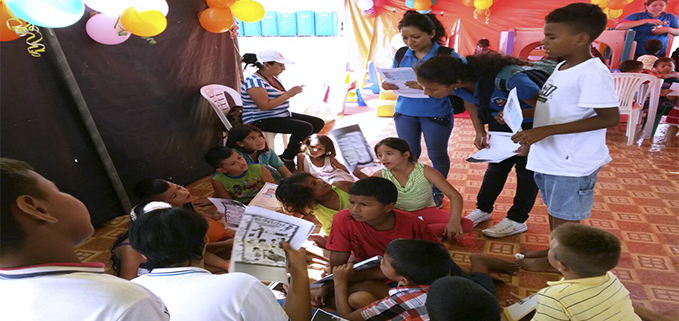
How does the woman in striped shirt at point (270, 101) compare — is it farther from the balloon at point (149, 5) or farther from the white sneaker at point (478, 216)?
the white sneaker at point (478, 216)

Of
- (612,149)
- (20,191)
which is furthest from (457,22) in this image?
(20,191)

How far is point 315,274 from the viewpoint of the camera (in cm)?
210

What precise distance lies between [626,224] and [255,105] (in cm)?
280

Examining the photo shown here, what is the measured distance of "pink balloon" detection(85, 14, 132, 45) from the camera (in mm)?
2559

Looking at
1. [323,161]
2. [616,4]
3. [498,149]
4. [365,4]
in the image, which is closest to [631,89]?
[616,4]

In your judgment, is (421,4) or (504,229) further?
(421,4)

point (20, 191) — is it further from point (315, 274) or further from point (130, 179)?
point (130, 179)

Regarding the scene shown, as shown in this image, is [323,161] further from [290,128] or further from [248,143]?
[290,128]

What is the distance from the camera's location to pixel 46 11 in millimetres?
1812

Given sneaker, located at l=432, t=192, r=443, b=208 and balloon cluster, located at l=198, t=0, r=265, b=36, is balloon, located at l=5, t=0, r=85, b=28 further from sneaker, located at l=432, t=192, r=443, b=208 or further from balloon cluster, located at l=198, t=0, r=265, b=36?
sneaker, located at l=432, t=192, r=443, b=208

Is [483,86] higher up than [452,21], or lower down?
lower down

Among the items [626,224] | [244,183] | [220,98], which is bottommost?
[626,224]

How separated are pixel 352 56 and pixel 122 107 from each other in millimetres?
5846

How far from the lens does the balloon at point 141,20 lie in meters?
2.46
